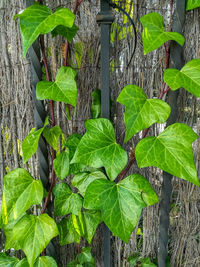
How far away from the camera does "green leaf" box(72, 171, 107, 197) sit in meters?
0.88

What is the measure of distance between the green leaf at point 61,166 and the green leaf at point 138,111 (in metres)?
0.29

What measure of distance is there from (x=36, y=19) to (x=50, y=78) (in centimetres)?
28

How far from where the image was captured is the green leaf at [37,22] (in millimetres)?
670

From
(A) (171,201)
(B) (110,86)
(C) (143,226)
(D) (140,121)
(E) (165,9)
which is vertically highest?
(E) (165,9)

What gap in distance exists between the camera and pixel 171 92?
→ 0.90 m

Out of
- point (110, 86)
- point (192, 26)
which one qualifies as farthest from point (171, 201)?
point (192, 26)

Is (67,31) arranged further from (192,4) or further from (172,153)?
(172,153)

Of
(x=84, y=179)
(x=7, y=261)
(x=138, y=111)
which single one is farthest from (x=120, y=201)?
(x=7, y=261)

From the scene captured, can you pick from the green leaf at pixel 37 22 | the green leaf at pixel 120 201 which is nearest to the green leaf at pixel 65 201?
the green leaf at pixel 120 201

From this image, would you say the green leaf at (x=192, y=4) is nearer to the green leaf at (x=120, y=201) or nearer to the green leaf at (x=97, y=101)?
the green leaf at (x=97, y=101)

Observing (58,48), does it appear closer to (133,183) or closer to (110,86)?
(110,86)

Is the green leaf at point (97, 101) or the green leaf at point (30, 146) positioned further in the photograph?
the green leaf at point (97, 101)

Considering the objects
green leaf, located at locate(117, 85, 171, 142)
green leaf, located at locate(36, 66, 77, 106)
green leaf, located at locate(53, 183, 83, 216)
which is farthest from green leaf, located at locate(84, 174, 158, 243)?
green leaf, located at locate(36, 66, 77, 106)

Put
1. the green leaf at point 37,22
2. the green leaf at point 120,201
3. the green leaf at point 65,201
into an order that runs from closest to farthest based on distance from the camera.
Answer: the green leaf at point 37,22 < the green leaf at point 120,201 < the green leaf at point 65,201
